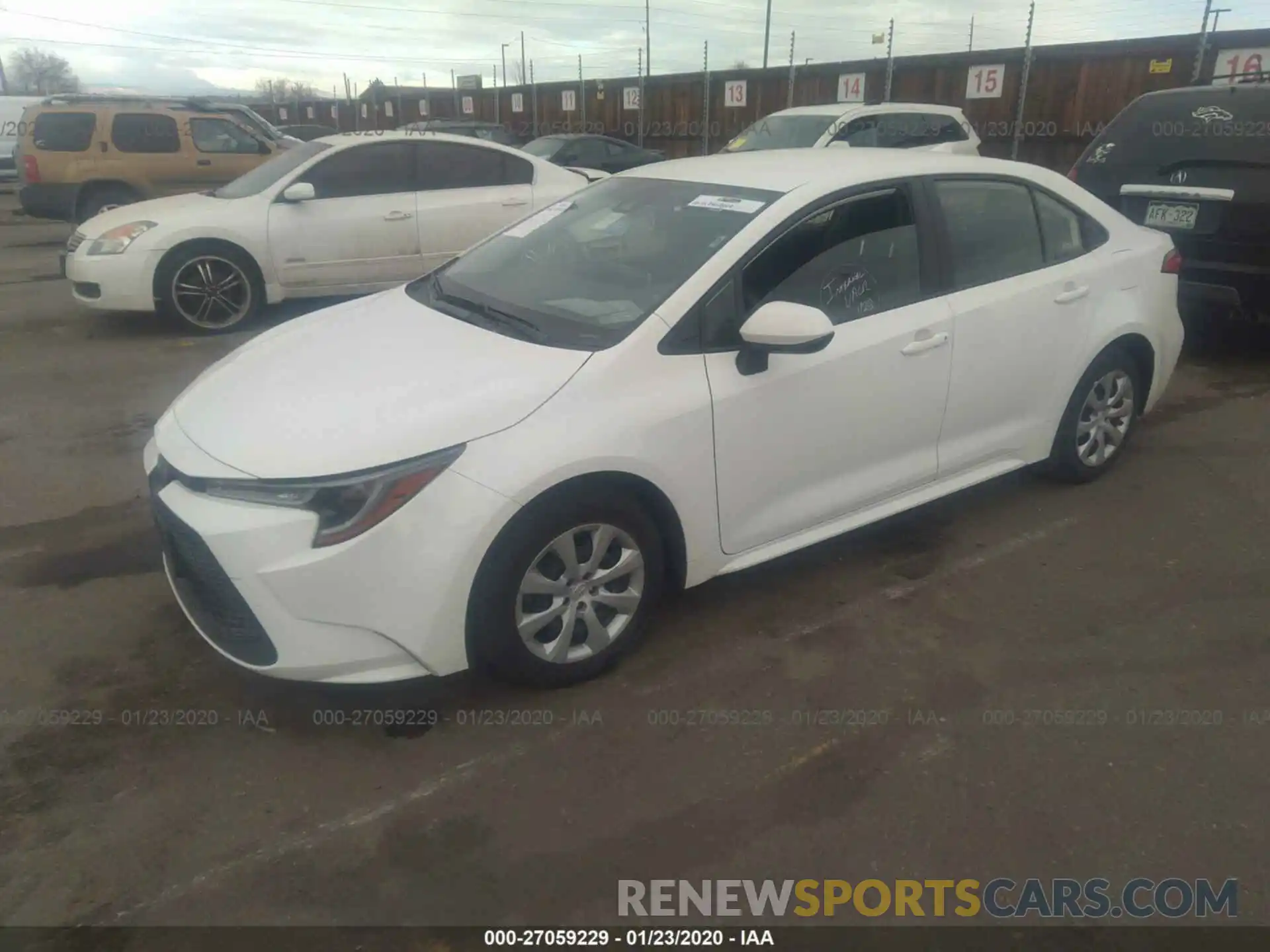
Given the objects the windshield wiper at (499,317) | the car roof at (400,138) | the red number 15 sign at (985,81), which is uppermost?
the red number 15 sign at (985,81)

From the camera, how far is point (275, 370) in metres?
3.35

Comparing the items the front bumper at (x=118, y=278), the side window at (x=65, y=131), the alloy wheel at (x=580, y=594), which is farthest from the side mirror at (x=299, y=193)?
the side window at (x=65, y=131)

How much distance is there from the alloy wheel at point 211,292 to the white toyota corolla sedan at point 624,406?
4271mm

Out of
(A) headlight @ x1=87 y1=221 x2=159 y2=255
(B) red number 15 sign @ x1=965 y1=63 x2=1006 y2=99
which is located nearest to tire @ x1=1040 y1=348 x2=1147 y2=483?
(A) headlight @ x1=87 y1=221 x2=159 y2=255

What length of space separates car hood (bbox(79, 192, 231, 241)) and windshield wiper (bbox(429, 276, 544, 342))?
4706 millimetres

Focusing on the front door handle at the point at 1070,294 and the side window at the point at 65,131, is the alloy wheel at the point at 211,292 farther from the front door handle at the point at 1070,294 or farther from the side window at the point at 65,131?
the front door handle at the point at 1070,294

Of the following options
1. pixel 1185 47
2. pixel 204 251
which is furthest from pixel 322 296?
pixel 1185 47

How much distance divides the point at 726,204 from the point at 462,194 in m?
5.40

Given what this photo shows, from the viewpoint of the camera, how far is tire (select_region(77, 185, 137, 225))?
12227 millimetres

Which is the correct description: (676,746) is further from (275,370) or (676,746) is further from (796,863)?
(275,370)

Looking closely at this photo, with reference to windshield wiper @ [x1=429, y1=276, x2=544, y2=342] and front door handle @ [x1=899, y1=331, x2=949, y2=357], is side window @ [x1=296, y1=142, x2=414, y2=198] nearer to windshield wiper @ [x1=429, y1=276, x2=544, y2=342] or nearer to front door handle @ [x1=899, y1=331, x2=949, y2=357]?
windshield wiper @ [x1=429, y1=276, x2=544, y2=342]

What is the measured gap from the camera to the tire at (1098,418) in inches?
177

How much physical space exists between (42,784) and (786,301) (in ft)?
8.94
